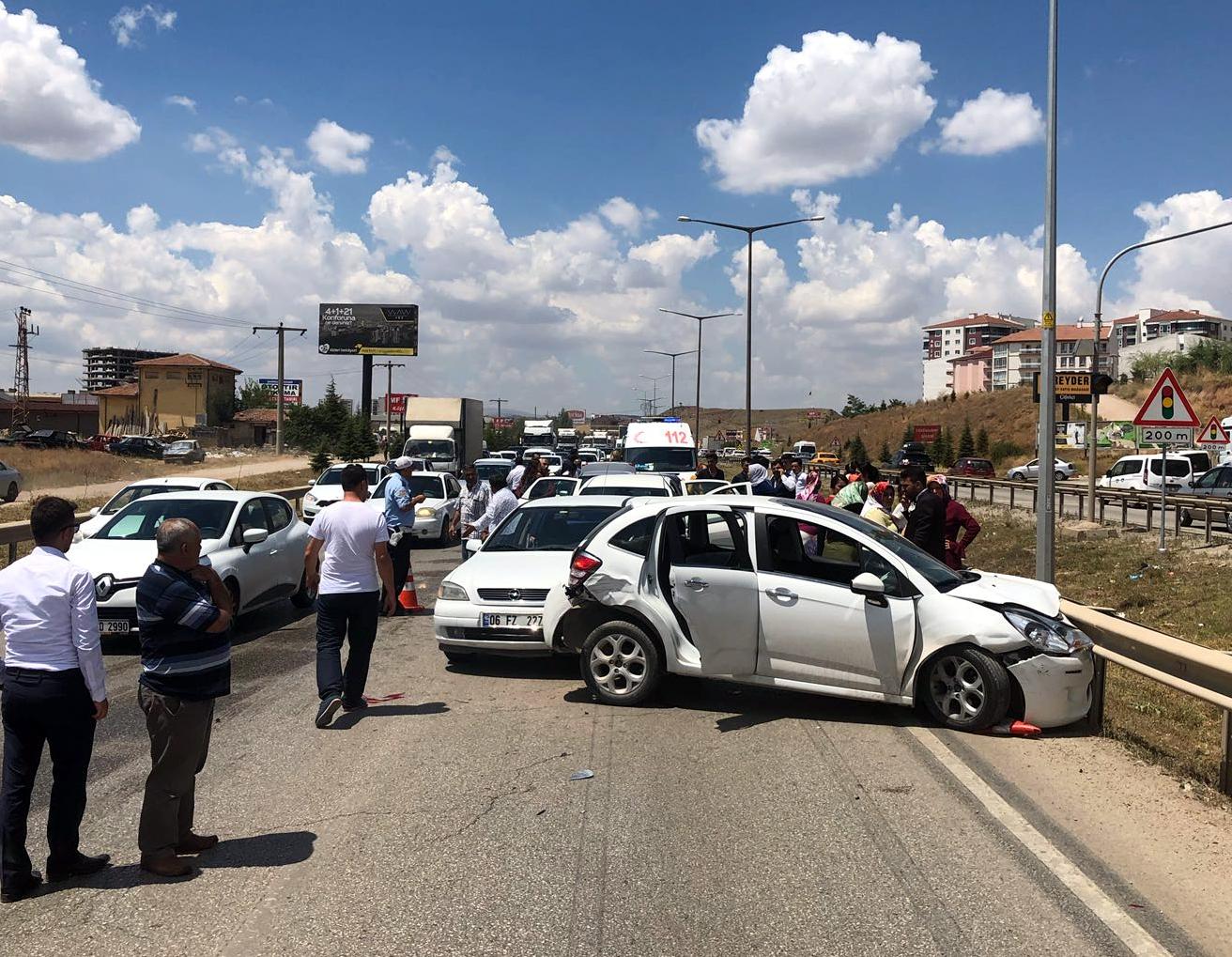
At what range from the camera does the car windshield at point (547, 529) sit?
10.6 metres

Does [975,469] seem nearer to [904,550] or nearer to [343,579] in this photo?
[904,550]

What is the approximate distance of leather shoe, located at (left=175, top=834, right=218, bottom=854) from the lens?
16.0 ft

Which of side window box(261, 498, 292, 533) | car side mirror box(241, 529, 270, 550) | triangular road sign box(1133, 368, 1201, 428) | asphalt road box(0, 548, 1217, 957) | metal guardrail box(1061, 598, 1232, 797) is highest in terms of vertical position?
triangular road sign box(1133, 368, 1201, 428)

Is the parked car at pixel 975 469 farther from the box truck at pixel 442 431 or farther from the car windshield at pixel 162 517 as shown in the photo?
the car windshield at pixel 162 517

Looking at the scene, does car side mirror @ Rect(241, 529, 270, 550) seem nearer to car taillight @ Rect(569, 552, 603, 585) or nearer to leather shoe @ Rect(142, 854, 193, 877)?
car taillight @ Rect(569, 552, 603, 585)

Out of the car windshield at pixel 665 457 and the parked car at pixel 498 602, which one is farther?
the car windshield at pixel 665 457

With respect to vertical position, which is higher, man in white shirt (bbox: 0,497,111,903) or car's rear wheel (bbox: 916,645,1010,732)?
man in white shirt (bbox: 0,497,111,903)

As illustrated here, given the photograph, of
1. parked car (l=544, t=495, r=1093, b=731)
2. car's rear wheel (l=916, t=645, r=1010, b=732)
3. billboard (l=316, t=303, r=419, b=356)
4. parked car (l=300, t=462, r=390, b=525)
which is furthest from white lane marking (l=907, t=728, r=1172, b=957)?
billboard (l=316, t=303, r=419, b=356)

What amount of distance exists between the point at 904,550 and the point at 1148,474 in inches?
1209

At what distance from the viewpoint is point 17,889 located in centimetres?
440

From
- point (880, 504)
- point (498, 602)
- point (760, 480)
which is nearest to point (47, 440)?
point (760, 480)

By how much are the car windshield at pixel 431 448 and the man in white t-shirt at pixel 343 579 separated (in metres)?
29.9

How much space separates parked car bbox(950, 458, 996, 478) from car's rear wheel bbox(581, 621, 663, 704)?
53574 millimetres

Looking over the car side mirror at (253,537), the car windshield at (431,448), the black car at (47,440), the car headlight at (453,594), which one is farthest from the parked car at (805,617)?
the black car at (47,440)
